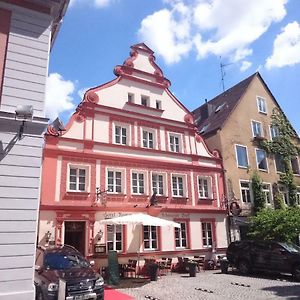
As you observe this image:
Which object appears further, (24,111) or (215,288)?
(215,288)

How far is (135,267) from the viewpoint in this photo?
17047 mm

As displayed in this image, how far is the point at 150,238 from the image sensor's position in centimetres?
1914

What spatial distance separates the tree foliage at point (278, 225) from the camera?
20.8 metres

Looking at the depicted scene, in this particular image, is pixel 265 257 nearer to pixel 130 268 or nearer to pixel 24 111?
pixel 130 268

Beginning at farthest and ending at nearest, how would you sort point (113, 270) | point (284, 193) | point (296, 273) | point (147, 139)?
point (284, 193)
point (147, 139)
point (296, 273)
point (113, 270)

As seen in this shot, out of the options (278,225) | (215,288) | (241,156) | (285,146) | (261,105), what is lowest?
(215,288)

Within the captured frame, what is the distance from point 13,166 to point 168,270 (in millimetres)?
12606

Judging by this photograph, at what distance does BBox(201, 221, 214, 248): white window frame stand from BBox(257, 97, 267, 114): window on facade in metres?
11.7

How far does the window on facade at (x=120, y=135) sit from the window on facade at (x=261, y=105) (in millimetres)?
13466

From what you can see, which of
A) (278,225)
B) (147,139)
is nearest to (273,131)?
(278,225)

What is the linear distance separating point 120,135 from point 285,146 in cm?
1564

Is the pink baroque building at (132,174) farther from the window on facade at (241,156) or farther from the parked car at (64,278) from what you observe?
the parked car at (64,278)

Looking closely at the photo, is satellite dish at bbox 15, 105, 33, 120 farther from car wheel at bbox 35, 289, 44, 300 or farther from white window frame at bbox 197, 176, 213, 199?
white window frame at bbox 197, 176, 213, 199

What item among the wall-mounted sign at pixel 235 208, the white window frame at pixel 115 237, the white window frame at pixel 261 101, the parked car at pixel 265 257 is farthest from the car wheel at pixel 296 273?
the white window frame at pixel 261 101
